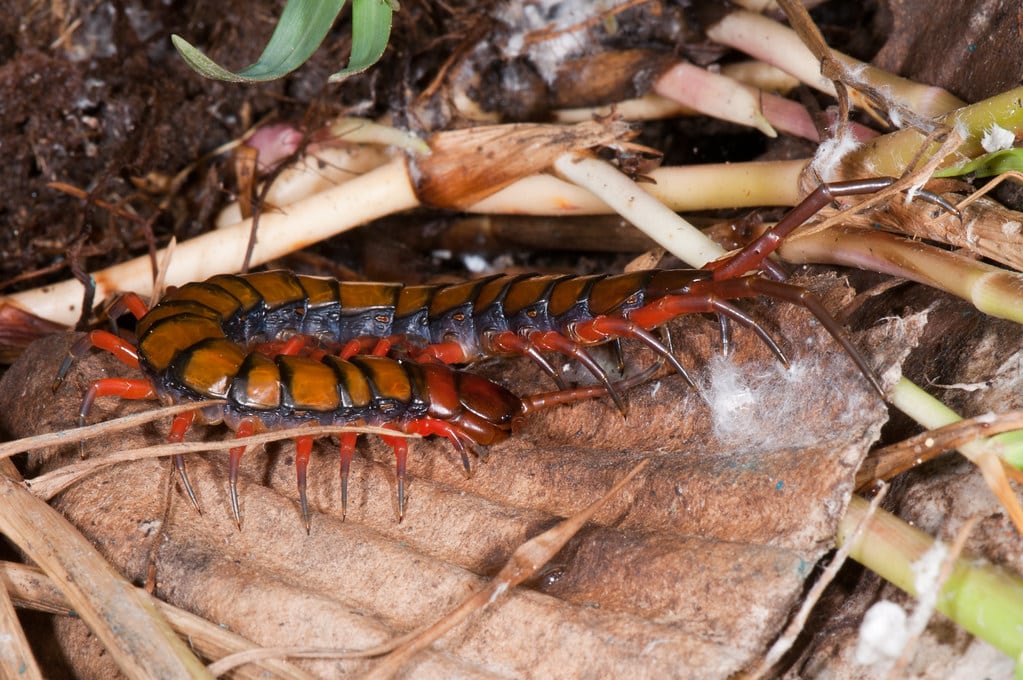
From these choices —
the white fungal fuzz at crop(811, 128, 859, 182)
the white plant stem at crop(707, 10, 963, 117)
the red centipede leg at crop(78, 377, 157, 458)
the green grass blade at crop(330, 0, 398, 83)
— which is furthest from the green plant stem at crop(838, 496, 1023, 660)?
the red centipede leg at crop(78, 377, 157, 458)

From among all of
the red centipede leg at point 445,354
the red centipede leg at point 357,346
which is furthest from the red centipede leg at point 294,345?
the red centipede leg at point 445,354

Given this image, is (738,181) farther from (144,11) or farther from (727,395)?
(144,11)

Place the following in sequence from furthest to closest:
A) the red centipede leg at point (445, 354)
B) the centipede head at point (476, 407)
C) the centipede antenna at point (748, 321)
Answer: the red centipede leg at point (445, 354), the centipede head at point (476, 407), the centipede antenna at point (748, 321)

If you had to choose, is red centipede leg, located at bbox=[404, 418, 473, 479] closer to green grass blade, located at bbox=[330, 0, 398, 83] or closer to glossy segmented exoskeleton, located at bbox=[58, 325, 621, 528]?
glossy segmented exoskeleton, located at bbox=[58, 325, 621, 528]

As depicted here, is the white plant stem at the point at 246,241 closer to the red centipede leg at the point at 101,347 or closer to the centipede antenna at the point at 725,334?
the red centipede leg at the point at 101,347

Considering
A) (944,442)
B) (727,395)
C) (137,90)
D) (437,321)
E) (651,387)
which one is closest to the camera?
(944,442)

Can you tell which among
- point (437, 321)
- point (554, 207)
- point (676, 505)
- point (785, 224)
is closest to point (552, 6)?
point (554, 207)

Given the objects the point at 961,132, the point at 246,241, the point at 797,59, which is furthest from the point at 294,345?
the point at 961,132

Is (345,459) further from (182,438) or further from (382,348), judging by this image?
(382,348)
